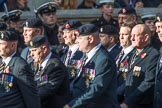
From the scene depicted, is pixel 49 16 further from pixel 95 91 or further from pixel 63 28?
pixel 95 91

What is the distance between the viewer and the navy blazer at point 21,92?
7.43m

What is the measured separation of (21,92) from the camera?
747cm

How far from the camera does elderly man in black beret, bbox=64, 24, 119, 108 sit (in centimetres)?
768

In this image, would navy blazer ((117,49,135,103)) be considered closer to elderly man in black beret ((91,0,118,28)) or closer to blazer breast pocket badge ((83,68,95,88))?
blazer breast pocket badge ((83,68,95,88))

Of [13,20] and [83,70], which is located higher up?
[13,20]

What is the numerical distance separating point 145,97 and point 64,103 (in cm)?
105

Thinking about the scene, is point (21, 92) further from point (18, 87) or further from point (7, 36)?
point (7, 36)

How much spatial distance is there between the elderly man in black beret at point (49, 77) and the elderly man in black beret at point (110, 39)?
52.0 inches

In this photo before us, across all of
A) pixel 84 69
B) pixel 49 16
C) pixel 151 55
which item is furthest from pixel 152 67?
pixel 49 16

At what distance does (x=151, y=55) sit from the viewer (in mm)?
8516

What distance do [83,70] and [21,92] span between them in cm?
96

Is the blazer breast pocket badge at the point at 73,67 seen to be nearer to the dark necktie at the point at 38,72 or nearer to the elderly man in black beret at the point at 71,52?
the elderly man in black beret at the point at 71,52

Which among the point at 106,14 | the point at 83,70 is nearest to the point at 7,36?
the point at 83,70

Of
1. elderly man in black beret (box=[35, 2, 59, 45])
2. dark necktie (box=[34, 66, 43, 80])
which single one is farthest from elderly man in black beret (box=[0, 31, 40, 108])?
elderly man in black beret (box=[35, 2, 59, 45])
